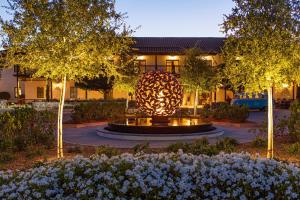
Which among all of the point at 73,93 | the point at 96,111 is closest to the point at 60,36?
the point at 96,111

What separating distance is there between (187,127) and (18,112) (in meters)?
6.65

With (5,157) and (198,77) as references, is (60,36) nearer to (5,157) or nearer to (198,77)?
(5,157)

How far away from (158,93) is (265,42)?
674 centimetres

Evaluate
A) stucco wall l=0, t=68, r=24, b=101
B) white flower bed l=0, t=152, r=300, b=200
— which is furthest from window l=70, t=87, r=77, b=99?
white flower bed l=0, t=152, r=300, b=200

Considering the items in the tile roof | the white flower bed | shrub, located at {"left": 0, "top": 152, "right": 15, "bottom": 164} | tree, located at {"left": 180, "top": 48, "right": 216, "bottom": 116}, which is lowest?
shrub, located at {"left": 0, "top": 152, "right": 15, "bottom": 164}

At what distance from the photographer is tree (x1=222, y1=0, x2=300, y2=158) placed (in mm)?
10922

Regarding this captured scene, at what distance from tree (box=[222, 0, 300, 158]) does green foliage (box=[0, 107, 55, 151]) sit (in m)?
Result: 6.37

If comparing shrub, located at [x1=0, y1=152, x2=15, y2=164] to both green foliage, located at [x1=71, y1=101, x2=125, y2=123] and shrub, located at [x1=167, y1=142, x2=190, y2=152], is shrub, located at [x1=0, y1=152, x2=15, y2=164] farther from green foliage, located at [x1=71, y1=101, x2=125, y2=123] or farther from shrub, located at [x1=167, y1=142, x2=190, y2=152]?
green foliage, located at [x1=71, y1=101, x2=125, y2=123]

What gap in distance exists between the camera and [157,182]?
5211 mm

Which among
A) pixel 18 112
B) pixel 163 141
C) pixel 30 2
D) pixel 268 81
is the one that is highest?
pixel 30 2

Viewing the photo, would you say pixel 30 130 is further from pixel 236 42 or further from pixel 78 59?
pixel 236 42

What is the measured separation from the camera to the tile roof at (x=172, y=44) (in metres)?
47.2

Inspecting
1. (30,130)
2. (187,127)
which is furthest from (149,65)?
(30,130)

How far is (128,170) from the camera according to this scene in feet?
17.6
